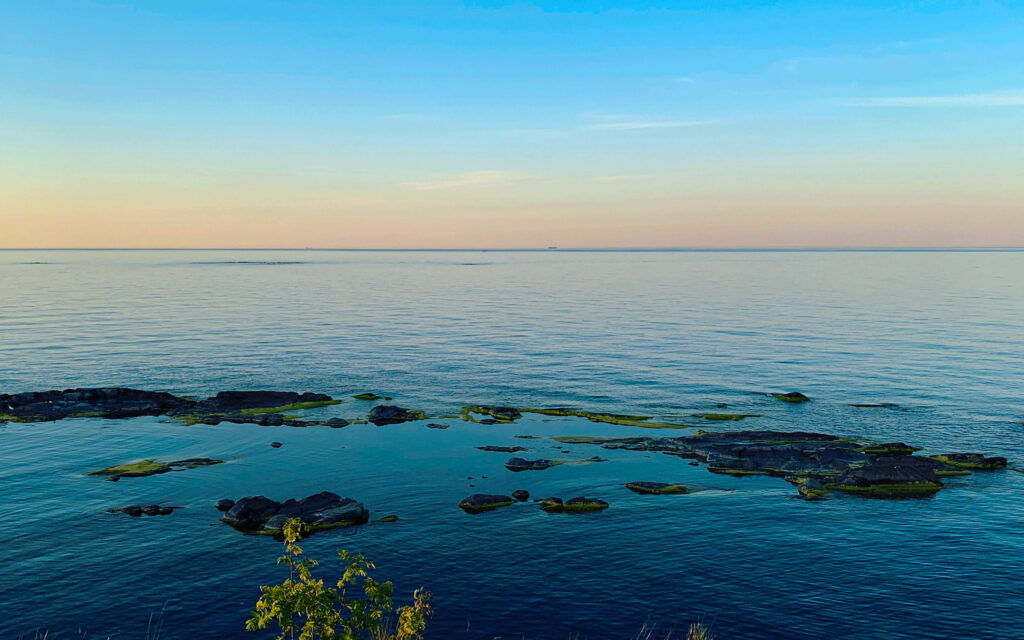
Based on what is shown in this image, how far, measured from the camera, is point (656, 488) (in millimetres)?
41781

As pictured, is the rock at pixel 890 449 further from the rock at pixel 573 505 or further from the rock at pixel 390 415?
the rock at pixel 390 415

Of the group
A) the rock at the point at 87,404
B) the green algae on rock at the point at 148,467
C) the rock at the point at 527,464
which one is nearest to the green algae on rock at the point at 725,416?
the rock at the point at 527,464

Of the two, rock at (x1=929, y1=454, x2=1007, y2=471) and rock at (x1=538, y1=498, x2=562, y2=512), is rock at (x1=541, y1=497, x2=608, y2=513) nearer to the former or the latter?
rock at (x1=538, y1=498, x2=562, y2=512)

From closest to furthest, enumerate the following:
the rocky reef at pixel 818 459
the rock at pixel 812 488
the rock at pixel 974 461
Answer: the rock at pixel 812 488 < the rocky reef at pixel 818 459 < the rock at pixel 974 461

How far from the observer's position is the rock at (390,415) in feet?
189

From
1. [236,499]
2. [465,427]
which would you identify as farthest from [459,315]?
[236,499]

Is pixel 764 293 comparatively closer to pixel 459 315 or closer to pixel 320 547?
pixel 459 315

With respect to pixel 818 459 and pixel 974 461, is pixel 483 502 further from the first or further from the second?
pixel 974 461

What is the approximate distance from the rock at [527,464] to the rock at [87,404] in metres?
31.1

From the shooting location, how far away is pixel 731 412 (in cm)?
5959

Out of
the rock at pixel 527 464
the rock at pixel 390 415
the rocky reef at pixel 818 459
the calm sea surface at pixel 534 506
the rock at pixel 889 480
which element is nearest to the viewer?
the calm sea surface at pixel 534 506

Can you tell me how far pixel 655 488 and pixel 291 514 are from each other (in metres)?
20.4

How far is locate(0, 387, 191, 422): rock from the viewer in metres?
57.9

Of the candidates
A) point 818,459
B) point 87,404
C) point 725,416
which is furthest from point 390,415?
point 818,459
